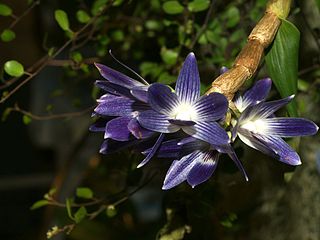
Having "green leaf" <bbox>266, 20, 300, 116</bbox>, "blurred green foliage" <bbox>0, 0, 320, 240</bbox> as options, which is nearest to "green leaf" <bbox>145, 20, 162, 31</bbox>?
"blurred green foliage" <bbox>0, 0, 320, 240</bbox>

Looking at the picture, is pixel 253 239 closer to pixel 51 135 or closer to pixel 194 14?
pixel 194 14

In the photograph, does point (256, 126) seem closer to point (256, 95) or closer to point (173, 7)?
point (256, 95)

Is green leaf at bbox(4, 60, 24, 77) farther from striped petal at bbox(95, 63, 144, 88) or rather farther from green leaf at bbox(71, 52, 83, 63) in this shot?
striped petal at bbox(95, 63, 144, 88)

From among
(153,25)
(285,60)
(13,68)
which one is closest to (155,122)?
(285,60)

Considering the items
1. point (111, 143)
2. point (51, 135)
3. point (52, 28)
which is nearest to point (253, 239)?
point (111, 143)

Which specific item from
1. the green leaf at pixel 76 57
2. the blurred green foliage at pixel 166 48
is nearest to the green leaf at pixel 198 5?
the blurred green foliage at pixel 166 48
